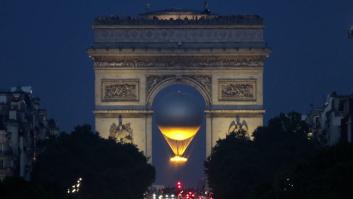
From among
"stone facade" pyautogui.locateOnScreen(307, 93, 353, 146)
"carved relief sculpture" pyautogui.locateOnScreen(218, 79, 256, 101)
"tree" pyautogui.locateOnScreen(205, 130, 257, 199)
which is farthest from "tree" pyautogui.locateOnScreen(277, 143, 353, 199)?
"carved relief sculpture" pyautogui.locateOnScreen(218, 79, 256, 101)

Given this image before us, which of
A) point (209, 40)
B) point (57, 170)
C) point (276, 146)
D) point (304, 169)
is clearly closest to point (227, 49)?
point (209, 40)

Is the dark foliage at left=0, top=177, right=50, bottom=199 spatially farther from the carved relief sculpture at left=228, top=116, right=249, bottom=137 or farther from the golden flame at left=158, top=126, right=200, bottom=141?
the golden flame at left=158, top=126, right=200, bottom=141

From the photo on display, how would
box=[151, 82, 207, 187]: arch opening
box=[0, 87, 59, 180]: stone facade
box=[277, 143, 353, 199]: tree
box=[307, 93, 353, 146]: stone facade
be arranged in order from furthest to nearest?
1. box=[151, 82, 207, 187]: arch opening
2. box=[0, 87, 59, 180]: stone facade
3. box=[307, 93, 353, 146]: stone facade
4. box=[277, 143, 353, 199]: tree

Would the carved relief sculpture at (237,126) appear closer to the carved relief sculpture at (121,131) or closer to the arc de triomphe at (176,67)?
the arc de triomphe at (176,67)

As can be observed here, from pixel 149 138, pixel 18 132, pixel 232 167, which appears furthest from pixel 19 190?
pixel 149 138

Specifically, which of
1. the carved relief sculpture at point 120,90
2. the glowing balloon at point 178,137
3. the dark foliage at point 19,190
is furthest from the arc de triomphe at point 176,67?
the dark foliage at point 19,190

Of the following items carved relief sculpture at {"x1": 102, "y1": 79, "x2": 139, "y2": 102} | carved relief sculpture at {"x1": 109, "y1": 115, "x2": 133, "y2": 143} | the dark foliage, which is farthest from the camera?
carved relief sculpture at {"x1": 102, "y1": 79, "x2": 139, "y2": 102}
